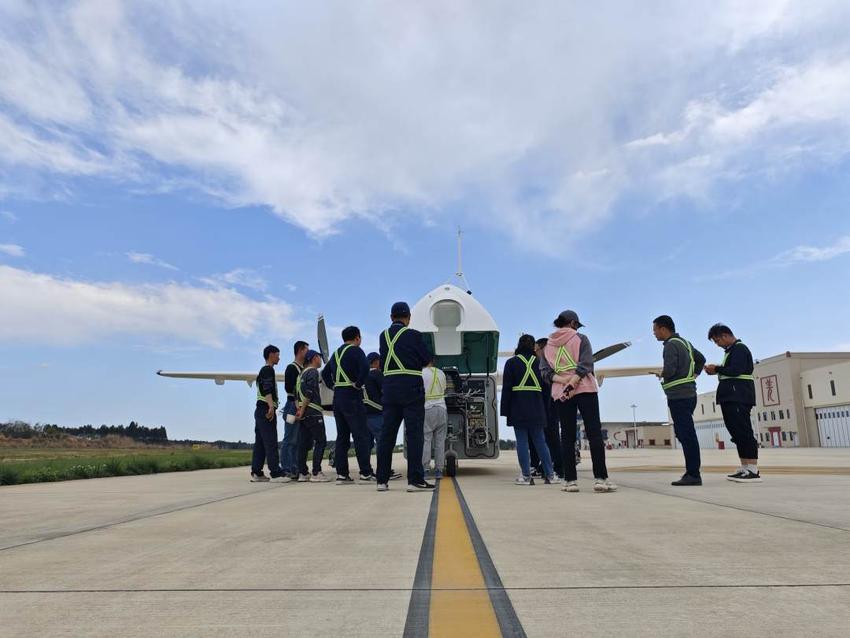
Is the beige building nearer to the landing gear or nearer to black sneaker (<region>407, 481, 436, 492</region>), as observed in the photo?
the landing gear

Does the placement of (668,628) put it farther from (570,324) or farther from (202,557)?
(570,324)

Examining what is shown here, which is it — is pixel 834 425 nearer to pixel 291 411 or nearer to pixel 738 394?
pixel 738 394

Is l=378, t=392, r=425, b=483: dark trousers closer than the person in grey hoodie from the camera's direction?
Yes

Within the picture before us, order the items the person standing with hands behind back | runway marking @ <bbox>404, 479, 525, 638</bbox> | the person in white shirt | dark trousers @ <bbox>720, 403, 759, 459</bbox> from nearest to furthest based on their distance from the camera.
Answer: runway marking @ <bbox>404, 479, 525, 638</bbox> → dark trousers @ <bbox>720, 403, 759, 459</bbox> → the person in white shirt → the person standing with hands behind back

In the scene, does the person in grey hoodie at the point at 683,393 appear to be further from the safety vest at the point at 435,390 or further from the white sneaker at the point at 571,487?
the safety vest at the point at 435,390

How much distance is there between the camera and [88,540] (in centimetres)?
344

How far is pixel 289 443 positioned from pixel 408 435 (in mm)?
3225

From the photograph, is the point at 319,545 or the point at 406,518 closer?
the point at 319,545

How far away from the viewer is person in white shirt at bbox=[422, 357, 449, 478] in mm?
7770

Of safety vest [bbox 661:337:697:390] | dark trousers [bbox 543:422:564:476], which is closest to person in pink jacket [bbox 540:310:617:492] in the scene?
safety vest [bbox 661:337:697:390]

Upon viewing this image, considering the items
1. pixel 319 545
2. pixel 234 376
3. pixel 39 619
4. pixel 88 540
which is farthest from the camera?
pixel 234 376

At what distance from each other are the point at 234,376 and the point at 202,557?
21515 mm

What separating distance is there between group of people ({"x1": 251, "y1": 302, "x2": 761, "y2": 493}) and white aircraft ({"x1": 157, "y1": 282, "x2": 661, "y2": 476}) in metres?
0.84

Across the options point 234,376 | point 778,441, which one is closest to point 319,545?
point 234,376
